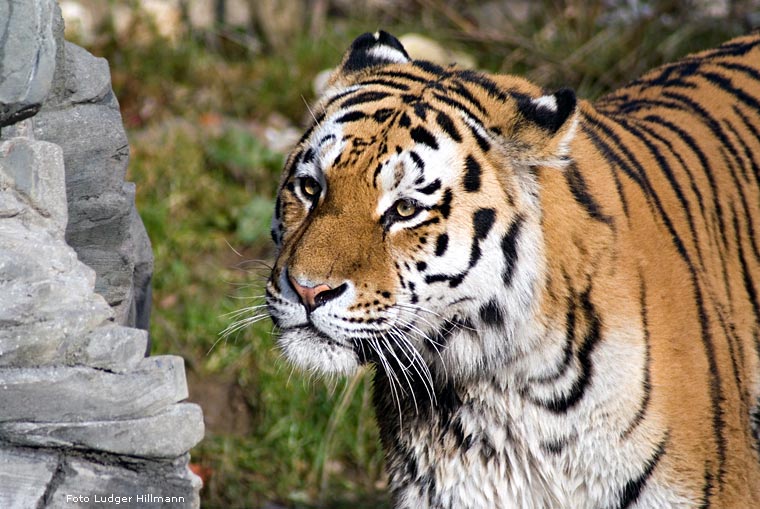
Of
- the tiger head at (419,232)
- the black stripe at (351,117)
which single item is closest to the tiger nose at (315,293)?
the tiger head at (419,232)

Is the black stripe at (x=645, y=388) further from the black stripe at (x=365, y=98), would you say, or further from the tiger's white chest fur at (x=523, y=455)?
the black stripe at (x=365, y=98)

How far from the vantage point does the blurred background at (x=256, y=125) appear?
170 inches

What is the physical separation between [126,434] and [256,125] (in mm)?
4160

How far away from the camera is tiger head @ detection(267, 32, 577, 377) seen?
A: 2424 millimetres

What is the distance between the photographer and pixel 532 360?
2.58 meters

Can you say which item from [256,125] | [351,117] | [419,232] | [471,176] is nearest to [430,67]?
[351,117]

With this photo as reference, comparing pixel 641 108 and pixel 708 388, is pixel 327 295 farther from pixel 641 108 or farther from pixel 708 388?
pixel 641 108

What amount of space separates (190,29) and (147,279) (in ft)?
13.8

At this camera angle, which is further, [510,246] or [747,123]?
[747,123]

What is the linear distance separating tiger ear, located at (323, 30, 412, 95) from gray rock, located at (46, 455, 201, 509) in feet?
3.81

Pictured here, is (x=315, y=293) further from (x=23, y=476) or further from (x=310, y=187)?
(x=23, y=476)

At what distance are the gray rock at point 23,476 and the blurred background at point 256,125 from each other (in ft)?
5.35

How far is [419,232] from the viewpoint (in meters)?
2.45

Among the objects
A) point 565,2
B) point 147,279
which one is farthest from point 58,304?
point 565,2
